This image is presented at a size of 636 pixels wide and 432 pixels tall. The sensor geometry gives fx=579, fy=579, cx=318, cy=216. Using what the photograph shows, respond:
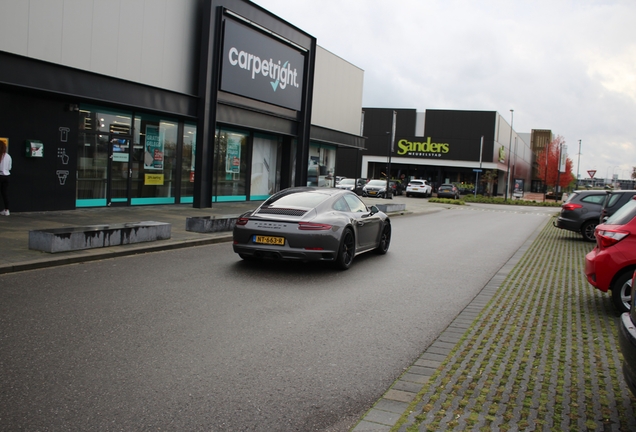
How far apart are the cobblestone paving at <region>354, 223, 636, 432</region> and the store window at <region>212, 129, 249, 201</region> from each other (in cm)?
1686

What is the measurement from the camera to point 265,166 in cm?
2641

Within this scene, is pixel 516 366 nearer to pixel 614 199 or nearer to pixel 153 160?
pixel 614 199

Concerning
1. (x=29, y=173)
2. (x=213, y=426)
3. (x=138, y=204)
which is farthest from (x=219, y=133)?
(x=213, y=426)

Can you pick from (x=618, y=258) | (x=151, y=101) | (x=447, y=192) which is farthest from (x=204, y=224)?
(x=447, y=192)

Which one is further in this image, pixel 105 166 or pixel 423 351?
pixel 105 166

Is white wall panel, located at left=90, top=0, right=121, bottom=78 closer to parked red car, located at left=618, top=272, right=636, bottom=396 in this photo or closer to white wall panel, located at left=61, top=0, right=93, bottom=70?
white wall panel, located at left=61, top=0, right=93, bottom=70

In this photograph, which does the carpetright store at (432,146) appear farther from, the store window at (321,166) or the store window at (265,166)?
the store window at (265,166)

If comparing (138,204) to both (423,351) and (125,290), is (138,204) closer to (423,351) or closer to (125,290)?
(125,290)

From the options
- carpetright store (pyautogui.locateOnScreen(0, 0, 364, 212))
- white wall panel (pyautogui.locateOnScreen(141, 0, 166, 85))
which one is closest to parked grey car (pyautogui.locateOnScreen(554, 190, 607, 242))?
carpetright store (pyautogui.locateOnScreen(0, 0, 364, 212))

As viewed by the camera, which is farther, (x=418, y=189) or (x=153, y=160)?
(x=418, y=189)

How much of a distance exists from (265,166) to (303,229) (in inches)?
702

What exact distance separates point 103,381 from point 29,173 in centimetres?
1232

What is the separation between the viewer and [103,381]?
164 inches

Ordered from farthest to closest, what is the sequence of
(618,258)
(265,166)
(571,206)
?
1. (265,166)
2. (571,206)
3. (618,258)
